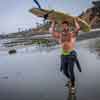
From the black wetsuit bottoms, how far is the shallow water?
0.18m

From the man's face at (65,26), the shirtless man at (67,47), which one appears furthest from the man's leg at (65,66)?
the man's face at (65,26)

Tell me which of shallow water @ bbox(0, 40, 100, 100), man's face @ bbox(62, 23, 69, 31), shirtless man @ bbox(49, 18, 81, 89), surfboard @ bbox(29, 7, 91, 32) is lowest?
shallow water @ bbox(0, 40, 100, 100)

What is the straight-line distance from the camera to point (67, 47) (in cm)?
428

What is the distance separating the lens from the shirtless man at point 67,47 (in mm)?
4273

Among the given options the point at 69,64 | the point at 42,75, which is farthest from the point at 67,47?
the point at 42,75

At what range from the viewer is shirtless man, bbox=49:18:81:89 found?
4.27 meters

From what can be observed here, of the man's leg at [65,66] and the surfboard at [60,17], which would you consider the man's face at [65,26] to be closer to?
the surfboard at [60,17]

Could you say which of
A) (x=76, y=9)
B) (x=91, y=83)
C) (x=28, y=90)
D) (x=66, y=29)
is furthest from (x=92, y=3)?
(x=28, y=90)

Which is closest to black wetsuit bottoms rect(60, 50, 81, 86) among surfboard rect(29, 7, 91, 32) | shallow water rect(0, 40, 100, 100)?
shallow water rect(0, 40, 100, 100)

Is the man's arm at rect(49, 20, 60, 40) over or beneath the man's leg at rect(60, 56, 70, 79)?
over

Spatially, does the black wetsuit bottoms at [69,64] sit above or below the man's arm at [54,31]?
below

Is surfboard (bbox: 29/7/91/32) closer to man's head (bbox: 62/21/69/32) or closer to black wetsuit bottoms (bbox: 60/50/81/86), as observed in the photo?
man's head (bbox: 62/21/69/32)

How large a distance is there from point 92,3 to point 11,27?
0.99m

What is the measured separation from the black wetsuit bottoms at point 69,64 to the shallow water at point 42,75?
0.58 feet
